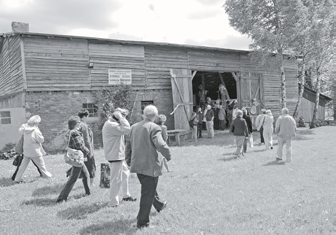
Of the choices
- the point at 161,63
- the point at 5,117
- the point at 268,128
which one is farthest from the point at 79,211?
the point at 161,63

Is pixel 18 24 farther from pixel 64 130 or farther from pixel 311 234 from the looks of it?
pixel 311 234

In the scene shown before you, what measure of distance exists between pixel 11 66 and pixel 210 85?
14.7m

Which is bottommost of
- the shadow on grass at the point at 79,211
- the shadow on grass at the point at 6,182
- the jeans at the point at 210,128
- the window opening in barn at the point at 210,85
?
the shadow on grass at the point at 6,182

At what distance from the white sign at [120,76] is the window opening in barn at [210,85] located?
8017 millimetres

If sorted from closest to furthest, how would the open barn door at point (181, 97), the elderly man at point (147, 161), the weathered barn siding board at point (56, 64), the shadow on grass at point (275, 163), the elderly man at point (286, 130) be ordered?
the elderly man at point (147, 161)
the shadow on grass at point (275, 163)
the elderly man at point (286, 130)
the weathered barn siding board at point (56, 64)
the open barn door at point (181, 97)

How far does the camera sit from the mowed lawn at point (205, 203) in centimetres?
442

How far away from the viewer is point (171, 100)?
16.6 metres

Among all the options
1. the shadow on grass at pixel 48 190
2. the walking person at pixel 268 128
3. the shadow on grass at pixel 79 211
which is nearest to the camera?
the shadow on grass at pixel 79 211

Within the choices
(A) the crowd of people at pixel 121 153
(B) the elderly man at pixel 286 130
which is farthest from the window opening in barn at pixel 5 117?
(B) the elderly man at pixel 286 130

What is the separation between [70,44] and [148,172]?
37.0 ft

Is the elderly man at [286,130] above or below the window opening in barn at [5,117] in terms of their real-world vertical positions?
below

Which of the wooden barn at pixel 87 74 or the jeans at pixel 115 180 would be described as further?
the wooden barn at pixel 87 74

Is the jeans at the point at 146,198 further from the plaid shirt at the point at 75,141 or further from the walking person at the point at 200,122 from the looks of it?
the walking person at the point at 200,122

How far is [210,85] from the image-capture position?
2358 centimetres
